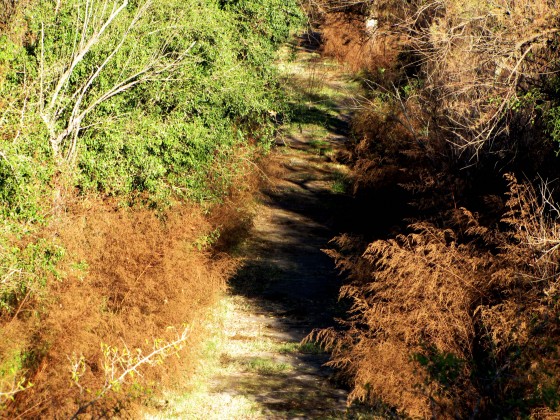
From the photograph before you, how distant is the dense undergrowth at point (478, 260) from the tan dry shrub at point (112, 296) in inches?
139

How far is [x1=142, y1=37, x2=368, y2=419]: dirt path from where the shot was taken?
1628 cm

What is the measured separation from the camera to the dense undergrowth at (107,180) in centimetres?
1405

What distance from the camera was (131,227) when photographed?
17469 mm

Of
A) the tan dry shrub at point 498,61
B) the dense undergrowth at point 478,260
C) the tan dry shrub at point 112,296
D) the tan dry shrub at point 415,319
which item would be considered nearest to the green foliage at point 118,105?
the tan dry shrub at point 112,296

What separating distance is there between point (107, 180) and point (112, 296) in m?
3.37

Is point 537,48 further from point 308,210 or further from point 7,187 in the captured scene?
point 308,210

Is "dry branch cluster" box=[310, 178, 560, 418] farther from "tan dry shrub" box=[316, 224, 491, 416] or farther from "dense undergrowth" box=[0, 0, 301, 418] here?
"dense undergrowth" box=[0, 0, 301, 418]

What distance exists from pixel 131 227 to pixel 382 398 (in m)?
6.85

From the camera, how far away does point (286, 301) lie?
23.5 metres

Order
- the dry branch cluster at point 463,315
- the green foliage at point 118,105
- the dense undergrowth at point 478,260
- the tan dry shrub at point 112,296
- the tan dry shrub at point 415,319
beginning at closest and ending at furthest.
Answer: the dense undergrowth at point 478,260, the dry branch cluster at point 463,315, the tan dry shrub at point 112,296, the tan dry shrub at point 415,319, the green foliage at point 118,105

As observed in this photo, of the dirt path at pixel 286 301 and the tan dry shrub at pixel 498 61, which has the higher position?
the tan dry shrub at pixel 498 61

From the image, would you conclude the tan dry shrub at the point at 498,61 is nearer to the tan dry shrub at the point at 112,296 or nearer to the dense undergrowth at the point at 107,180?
the dense undergrowth at the point at 107,180

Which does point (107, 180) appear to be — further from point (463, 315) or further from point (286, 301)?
point (463, 315)

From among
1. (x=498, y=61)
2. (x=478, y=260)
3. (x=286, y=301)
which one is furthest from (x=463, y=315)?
(x=286, y=301)
